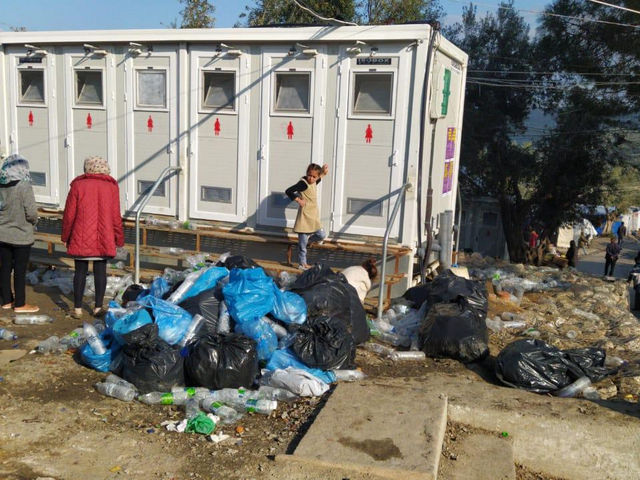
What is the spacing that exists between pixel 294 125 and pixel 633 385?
4.78m

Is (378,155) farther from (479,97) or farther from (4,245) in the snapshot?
(479,97)

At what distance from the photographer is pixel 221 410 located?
447cm

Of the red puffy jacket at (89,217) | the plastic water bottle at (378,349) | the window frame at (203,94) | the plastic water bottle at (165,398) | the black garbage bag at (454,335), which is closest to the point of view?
the plastic water bottle at (165,398)

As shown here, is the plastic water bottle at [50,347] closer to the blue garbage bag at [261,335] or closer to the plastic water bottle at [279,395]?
the blue garbage bag at [261,335]

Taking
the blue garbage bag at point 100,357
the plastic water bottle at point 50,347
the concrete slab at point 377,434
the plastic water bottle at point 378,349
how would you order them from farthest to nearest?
1. the plastic water bottle at point 378,349
2. the plastic water bottle at point 50,347
3. the blue garbage bag at point 100,357
4. the concrete slab at point 377,434

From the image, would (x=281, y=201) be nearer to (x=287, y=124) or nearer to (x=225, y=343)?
(x=287, y=124)

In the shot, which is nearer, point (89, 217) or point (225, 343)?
point (225, 343)

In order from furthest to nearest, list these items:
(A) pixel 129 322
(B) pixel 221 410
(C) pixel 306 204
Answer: (C) pixel 306 204, (A) pixel 129 322, (B) pixel 221 410

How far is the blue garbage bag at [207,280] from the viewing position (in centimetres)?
587

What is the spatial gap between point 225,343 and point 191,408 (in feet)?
1.93

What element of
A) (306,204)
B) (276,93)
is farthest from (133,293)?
(276,93)

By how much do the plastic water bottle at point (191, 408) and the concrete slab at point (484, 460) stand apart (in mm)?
1766

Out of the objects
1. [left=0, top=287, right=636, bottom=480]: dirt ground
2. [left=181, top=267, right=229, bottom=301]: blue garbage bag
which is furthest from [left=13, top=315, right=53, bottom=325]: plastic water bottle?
[left=181, top=267, right=229, bottom=301]: blue garbage bag

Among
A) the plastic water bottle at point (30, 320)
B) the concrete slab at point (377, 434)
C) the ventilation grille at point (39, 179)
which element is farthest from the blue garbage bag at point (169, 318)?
the ventilation grille at point (39, 179)
